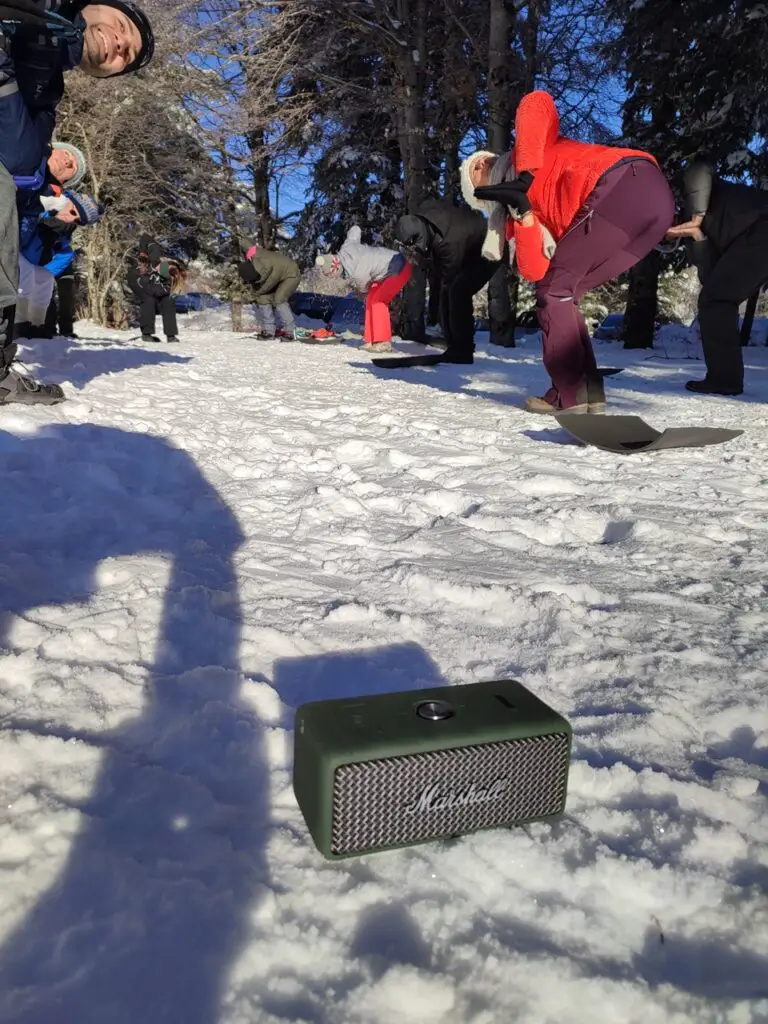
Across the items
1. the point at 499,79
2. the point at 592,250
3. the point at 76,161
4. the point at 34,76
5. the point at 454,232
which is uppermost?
the point at 499,79

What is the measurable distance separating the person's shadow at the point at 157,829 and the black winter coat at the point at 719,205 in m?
4.78

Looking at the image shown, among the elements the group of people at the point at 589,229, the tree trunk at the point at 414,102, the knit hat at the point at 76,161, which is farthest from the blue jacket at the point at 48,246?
the tree trunk at the point at 414,102

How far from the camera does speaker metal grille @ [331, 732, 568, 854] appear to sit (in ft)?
3.13

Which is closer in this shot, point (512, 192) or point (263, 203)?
point (512, 192)

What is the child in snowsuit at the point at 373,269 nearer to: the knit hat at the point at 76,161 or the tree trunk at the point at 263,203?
the knit hat at the point at 76,161

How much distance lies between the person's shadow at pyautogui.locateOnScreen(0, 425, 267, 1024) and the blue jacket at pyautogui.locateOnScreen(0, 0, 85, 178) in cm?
199

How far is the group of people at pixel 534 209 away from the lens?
305 cm

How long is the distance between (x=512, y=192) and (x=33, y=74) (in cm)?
236

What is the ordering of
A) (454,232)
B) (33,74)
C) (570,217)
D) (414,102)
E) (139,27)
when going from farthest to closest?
(414,102), (454,232), (570,217), (139,27), (33,74)

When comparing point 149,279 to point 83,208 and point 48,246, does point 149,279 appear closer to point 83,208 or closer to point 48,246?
point 48,246

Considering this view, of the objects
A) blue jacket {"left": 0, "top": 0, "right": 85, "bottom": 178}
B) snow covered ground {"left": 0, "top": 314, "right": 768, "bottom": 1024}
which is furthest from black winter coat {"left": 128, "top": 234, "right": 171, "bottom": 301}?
snow covered ground {"left": 0, "top": 314, "right": 768, "bottom": 1024}

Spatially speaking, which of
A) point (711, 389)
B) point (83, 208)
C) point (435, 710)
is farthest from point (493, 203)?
point (435, 710)

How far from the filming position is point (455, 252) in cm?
765

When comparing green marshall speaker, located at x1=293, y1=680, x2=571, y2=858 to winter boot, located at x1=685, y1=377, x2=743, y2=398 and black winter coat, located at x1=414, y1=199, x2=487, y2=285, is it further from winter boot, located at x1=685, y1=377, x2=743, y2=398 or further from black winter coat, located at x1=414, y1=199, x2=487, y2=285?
black winter coat, located at x1=414, y1=199, x2=487, y2=285
